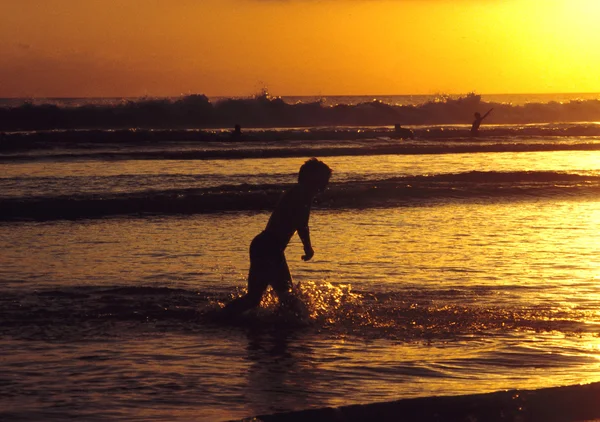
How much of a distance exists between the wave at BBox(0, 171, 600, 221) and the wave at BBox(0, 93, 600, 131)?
3336 cm

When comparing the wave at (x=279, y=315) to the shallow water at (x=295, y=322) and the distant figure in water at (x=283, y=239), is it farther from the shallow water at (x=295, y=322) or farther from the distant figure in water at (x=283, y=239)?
the distant figure in water at (x=283, y=239)

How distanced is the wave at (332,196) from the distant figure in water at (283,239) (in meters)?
10.0

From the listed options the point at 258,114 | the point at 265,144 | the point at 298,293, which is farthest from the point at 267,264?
the point at 258,114

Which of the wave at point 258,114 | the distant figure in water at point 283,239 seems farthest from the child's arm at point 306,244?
the wave at point 258,114

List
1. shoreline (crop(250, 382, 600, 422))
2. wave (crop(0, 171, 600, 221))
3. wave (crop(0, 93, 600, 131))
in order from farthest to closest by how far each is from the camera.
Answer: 1. wave (crop(0, 93, 600, 131))
2. wave (crop(0, 171, 600, 221))
3. shoreline (crop(250, 382, 600, 422))

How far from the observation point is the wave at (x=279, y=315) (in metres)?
8.96

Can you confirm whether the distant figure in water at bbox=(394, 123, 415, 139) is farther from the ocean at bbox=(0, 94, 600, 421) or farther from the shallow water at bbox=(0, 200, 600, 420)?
the shallow water at bbox=(0, 200, 600, 420)

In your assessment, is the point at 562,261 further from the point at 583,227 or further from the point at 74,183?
the point at 74,183

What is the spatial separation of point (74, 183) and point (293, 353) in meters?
17.9

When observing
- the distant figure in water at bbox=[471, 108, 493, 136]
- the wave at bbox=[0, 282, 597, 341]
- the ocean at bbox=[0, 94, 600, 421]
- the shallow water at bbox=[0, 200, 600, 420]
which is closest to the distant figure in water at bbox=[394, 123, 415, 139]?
the distant figure in water at bbox=[471, 108, 493, 136]

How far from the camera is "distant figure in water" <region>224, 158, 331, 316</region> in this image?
352 inches

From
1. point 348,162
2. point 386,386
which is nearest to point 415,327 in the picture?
point 386,386

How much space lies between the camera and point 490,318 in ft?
30.5

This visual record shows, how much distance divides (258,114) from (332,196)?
43.2 m
